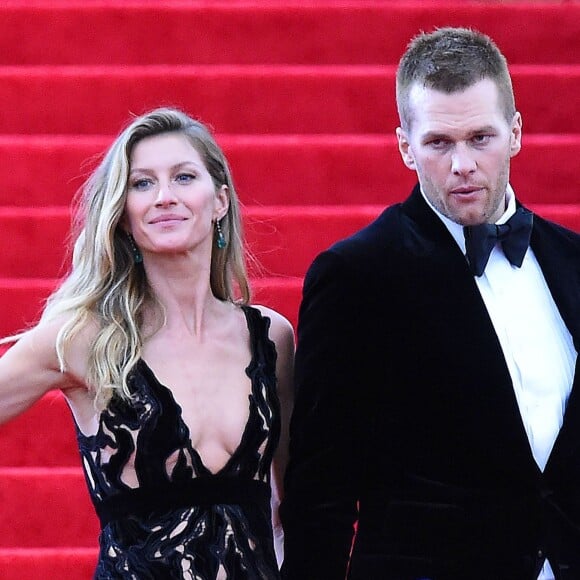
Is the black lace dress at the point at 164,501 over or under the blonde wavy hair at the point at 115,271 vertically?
under

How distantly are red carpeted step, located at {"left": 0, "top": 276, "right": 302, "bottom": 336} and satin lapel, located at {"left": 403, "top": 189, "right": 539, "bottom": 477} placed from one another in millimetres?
1728

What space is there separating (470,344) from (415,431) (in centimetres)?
19

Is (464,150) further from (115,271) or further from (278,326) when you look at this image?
(115,271)

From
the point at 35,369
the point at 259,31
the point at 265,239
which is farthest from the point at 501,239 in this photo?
the point at 259,31

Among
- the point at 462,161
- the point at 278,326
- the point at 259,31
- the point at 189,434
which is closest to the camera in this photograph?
the point at 462,161

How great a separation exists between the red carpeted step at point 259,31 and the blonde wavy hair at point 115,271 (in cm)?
230

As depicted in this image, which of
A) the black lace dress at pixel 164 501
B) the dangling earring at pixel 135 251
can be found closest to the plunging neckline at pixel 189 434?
the black lace dress at pixel 164 501

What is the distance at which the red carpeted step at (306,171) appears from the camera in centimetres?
489

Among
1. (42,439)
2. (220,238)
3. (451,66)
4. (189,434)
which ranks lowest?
(42,439)

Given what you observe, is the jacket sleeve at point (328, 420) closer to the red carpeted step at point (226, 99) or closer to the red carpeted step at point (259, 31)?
the red carpeted step at point (226, 99)

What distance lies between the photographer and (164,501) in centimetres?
282

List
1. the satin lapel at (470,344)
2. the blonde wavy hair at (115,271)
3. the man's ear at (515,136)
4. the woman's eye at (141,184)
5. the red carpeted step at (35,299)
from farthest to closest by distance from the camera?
1. the red carpeted step at (35,299)
2. the woman's eye at (141,184)
3. the blonde wavy hair at (115,271)
4. the man's ear at (515,136)
5. the satin lapel at (470,344)

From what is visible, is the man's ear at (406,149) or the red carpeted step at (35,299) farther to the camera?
the red carpeted step at (35,299)

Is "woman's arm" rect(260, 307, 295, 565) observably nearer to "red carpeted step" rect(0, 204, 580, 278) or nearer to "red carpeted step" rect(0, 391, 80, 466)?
"red carpeted step" rect(0, 391, 80, 466)
